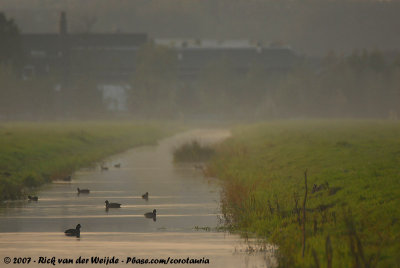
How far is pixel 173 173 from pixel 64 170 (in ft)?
21.8

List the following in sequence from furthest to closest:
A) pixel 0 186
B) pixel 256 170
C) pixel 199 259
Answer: pixel 256 170, pixel 0 186, pixel 199 259

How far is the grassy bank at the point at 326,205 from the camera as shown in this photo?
1972 centimetres

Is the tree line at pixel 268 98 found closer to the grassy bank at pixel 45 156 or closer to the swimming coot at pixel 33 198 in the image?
the grassy bank at pixel 45 156

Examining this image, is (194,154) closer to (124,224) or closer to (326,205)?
(124,224)

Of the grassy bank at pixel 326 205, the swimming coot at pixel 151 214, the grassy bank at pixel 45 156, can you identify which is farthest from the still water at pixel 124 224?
the grassy bank at pixel 45 156

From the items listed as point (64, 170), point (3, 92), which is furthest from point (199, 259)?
point (3, 92)

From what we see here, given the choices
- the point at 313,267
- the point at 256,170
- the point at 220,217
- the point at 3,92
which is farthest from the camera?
the point at 3,92

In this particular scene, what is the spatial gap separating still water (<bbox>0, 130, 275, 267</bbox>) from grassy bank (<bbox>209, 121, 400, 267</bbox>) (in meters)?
1.05

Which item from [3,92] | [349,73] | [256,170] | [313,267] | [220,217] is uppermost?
[349,73]

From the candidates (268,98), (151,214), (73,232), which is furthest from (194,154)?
(268,98)

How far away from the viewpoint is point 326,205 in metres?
27.1

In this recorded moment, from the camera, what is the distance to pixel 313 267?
1870 centimetres

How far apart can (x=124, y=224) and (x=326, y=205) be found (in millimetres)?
6873

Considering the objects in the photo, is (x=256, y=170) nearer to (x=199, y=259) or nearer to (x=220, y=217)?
(x=220, y=217)
